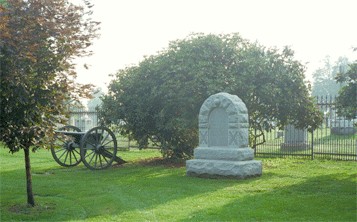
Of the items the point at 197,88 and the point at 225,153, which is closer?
the point at 225,153

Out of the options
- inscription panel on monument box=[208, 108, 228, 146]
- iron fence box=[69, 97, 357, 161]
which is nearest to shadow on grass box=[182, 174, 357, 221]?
inscription panel on monument box=[208, 108, 228, 146]

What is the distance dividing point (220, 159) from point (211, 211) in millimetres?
4564

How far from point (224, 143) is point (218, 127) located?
48 centimetres

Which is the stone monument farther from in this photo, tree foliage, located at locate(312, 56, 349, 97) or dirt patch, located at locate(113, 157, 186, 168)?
tree foliage, located at locate(312, 56, 349, 97)

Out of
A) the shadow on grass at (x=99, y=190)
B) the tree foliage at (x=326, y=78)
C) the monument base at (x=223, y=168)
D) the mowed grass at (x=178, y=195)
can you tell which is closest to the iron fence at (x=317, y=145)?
the mowed grass at (x=178, y=195)

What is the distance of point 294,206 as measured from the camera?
891 cm

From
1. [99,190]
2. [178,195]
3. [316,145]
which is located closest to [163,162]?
[99,190]

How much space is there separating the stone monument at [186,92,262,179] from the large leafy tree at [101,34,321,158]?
1.86 metres

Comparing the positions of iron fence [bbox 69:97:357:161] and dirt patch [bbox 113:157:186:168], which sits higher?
iron fence [bbox 69:97:357:161]

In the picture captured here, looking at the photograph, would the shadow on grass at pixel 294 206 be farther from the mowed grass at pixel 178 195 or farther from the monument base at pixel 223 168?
the monument base at pixel 223 168

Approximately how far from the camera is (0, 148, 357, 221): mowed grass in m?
8.42

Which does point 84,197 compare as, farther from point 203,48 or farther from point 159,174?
point 203,48

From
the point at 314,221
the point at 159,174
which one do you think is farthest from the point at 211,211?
the point at 159,174

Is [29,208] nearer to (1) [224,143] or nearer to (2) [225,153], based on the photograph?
(2) [225,153]
